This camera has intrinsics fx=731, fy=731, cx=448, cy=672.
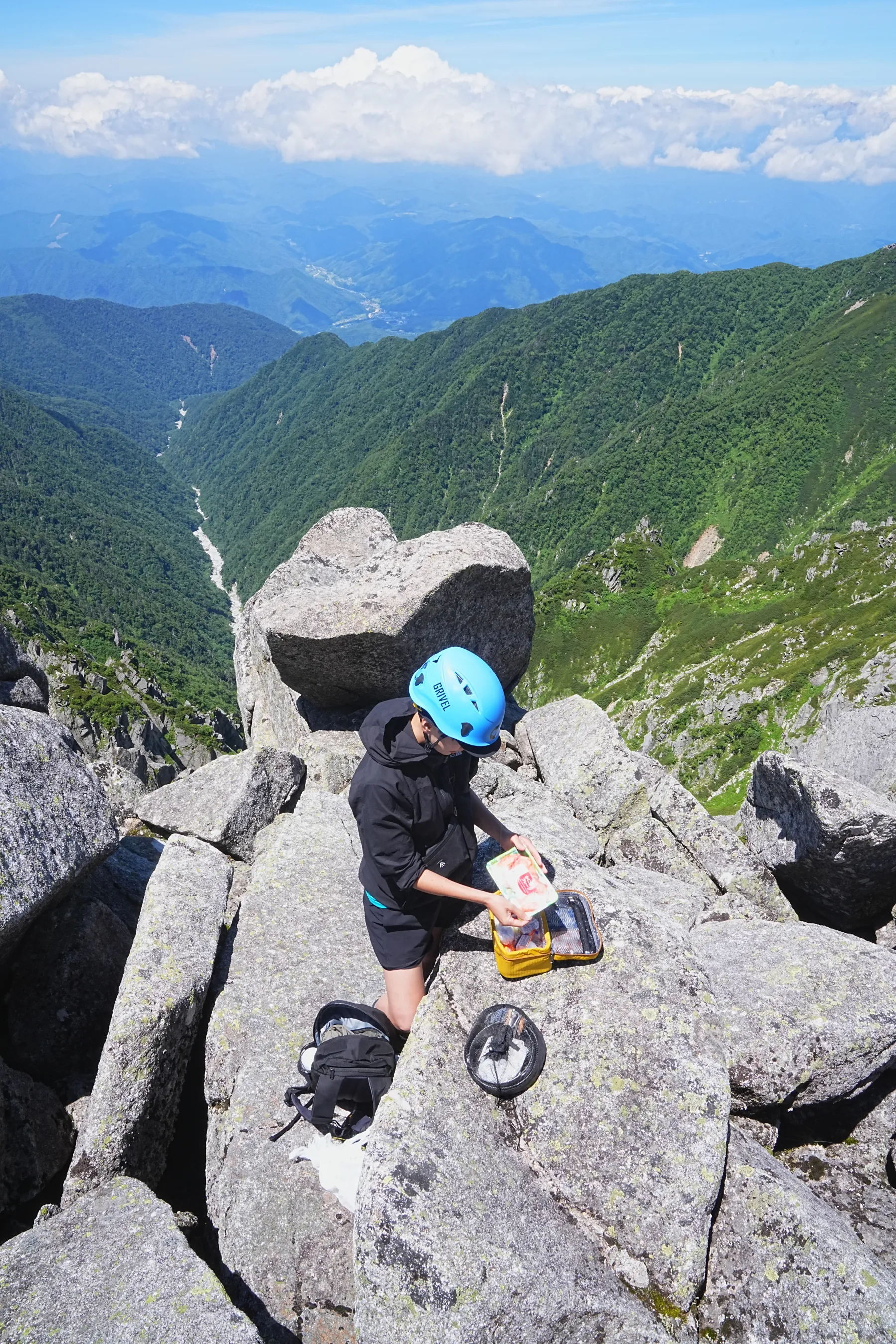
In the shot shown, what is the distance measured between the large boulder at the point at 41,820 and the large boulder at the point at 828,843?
1100 cm

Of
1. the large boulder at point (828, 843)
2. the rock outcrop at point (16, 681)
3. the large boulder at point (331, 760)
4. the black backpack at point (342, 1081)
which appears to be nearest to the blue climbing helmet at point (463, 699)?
the black backpack at point (342, 1081)

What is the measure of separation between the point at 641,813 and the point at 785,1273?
908cm

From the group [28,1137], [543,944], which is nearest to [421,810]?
[543,944]

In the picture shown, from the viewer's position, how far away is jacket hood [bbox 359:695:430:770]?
7.93 meters

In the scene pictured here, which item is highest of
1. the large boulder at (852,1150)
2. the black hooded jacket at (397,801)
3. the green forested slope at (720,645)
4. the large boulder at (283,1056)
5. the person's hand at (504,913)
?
the black hooded jacket at (397,801)

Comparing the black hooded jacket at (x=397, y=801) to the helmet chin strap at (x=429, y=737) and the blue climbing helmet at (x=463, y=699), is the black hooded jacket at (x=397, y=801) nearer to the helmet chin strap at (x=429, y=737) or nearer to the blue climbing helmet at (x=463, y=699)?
the helmet chin strap at (x=429, y=737)

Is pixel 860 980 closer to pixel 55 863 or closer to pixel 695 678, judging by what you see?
pixel 55 863

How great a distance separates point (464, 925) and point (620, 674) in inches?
4552

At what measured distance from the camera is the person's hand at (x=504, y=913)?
7.70 m

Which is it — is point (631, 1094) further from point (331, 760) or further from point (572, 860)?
point (331, 760)

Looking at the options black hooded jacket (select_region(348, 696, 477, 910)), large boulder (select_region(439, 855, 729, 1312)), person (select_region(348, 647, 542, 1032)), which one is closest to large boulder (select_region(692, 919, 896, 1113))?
large boulder (select_region(439, 855, 729, 1312))

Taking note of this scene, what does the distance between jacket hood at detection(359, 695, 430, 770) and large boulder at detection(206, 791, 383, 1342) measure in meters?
3.53

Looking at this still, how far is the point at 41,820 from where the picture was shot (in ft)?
30.0

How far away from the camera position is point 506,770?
1525cm
